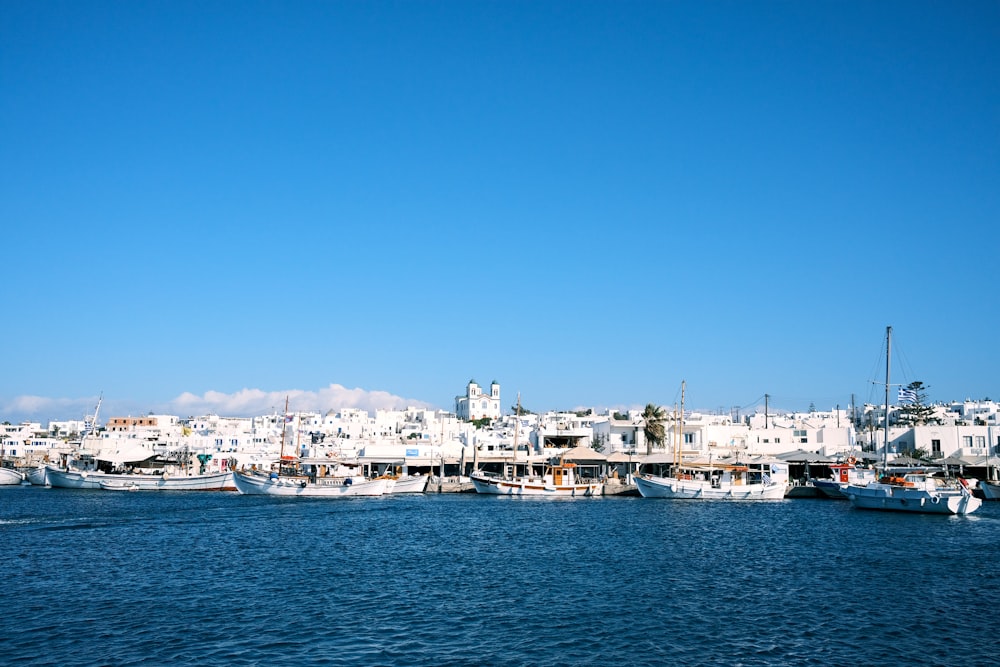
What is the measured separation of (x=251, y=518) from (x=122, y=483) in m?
37.3

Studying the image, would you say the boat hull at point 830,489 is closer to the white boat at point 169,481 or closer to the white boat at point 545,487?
the white boat at point 545,487

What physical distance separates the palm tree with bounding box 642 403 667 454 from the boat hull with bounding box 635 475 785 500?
24587mm

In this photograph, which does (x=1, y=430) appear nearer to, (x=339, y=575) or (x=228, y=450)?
(x=228, y=450)

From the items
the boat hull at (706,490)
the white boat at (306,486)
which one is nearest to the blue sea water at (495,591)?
the boat hull at (706,490)

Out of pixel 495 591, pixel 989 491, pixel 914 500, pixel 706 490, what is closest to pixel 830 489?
pixel 706 490

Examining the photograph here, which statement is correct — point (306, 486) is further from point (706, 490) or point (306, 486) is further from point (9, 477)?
point (9, 477)

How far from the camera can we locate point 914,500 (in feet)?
196

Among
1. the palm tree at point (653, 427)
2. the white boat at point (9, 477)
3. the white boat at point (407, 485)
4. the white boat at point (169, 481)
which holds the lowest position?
the white boat at point (9, 477)

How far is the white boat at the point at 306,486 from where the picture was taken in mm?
74812

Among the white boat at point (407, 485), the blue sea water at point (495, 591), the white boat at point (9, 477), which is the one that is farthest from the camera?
the white boat at point (9, 477)

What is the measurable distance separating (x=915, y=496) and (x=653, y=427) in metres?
40.4

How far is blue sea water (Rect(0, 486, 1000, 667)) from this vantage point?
→ 21625 mm

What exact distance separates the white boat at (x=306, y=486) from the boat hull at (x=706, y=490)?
81.7 ft

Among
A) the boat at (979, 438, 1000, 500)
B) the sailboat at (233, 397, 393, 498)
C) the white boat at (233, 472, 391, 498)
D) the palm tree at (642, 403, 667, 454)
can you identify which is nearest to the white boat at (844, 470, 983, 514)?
the boat at (979, 438, 1000, 500)
